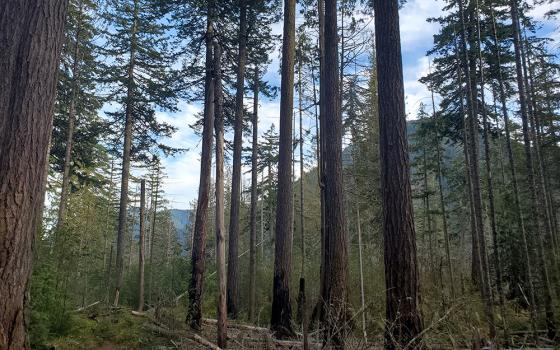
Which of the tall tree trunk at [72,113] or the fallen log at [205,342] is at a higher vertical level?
the tall tree trunk at [72,113]

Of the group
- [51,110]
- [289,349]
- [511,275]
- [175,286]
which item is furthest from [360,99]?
[51,110]

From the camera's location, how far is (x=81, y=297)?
42.8ft

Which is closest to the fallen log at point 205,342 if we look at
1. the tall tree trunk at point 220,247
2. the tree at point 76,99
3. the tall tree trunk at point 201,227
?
the tall tree trunk at point 220,247

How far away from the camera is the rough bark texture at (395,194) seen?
4.63 metres

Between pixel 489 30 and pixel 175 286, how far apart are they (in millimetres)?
16480

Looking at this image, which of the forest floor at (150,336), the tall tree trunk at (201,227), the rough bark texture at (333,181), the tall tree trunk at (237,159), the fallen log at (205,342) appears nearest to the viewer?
the rough bark texture at (333,181)

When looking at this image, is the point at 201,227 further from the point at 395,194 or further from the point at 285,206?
the point at 395,194

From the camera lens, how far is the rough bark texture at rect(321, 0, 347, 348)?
275 inches

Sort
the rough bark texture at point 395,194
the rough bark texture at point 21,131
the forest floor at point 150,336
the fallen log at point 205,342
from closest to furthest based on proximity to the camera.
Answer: the rough bark texture at point 21,131
the rough bark texture at point 395,194
the forest floor at point 150,336
the fallen log at point 205,342

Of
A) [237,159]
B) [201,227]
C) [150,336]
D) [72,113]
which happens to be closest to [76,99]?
[72,113]

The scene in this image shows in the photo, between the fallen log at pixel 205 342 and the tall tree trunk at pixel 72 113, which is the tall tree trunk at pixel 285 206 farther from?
the tall tree trunk at pixel 72 113

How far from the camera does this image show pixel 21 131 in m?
3.31

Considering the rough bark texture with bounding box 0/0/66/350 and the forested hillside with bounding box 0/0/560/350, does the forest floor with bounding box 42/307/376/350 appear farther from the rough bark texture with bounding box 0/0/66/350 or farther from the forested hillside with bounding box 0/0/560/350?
the rough bark texture with bounding box 0/0/66/350

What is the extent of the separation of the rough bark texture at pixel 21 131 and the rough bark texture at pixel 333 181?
5.02 m
